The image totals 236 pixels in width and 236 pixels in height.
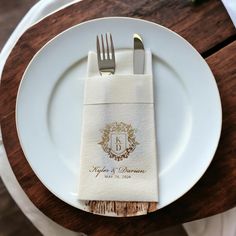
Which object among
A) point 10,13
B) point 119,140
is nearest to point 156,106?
point 119,140

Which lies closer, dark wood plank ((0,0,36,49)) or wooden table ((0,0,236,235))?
wooden table ((0,0,236,235))

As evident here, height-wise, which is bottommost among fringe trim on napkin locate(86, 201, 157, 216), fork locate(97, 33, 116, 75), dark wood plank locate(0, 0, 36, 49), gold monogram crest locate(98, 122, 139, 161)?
fringe trim on napkin locate(86, 201, 157, 216)

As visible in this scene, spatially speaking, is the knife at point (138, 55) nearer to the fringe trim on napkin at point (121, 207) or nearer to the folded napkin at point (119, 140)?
the folded napkin at point (119, 140)

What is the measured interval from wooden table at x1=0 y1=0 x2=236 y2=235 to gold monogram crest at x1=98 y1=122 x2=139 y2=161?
0.10 metres

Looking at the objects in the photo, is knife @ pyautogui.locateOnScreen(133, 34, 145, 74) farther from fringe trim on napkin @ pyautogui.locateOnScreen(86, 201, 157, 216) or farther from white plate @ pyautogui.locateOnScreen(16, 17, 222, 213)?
fringe trim on napkin @ pyautogui.locateOnScreen(86, 201, 157, 216)

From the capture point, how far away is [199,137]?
0.56 m

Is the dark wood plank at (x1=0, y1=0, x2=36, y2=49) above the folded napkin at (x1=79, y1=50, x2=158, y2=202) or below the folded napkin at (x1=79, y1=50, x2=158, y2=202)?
above

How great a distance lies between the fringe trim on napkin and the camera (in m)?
0.54

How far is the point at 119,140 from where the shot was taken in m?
0.57

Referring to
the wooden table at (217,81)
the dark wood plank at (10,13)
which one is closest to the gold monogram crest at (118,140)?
the wooden table at (217,81)

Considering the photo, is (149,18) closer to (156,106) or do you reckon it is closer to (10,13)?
(156,106)

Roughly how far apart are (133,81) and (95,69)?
0.23ft

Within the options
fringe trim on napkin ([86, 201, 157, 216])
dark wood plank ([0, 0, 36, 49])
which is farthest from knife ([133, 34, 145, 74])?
dark wood plank ([0, 0, 36, 49])

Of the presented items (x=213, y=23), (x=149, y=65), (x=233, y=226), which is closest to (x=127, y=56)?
(x=149, y=65)
